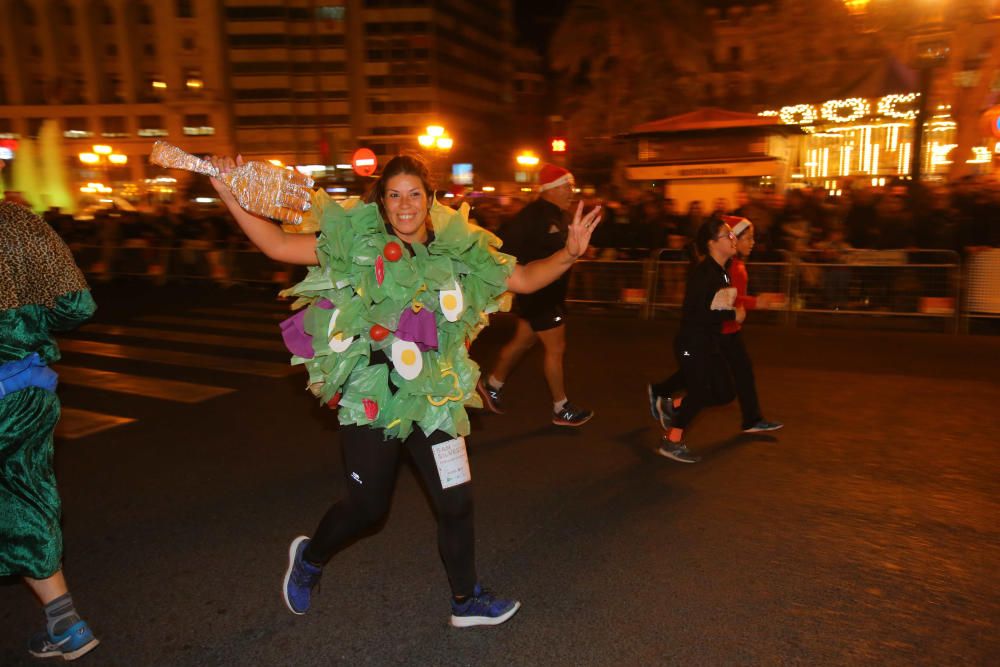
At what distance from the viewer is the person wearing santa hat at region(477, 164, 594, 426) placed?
585cm

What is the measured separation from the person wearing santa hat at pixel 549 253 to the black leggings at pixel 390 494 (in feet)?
8.28

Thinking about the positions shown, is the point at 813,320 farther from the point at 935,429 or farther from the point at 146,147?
the point at 146,147

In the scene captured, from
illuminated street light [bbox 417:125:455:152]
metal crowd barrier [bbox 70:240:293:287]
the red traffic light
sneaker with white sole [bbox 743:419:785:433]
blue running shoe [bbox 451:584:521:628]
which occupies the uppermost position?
illuminated street light [bbox 417:125:455:152]

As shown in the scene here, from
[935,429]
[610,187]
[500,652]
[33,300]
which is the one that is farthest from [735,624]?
[610,187]

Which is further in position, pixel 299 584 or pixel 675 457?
pixel 675 457

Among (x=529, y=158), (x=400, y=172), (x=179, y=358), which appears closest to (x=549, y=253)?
(x=400, y=172)

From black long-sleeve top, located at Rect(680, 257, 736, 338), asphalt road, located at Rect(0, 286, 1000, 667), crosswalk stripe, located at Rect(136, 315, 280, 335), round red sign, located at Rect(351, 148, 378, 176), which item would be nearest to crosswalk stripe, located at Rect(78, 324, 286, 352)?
crosswalk stripe, located at Rect(136, 315, 280, 335)

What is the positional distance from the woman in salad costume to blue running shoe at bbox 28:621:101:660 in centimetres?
106

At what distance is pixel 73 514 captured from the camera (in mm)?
4570

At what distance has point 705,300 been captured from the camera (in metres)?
5.25

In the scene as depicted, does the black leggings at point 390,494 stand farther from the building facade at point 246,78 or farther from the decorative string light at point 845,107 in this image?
the building facade at point 246,78

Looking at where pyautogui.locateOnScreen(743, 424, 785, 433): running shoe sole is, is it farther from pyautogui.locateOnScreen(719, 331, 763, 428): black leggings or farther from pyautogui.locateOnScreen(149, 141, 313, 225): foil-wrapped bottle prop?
pyautogui.locateOnScreen(149, 141, 313, 225): foil-wrapped bottle prop

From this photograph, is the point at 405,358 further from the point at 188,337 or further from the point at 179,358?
the point at 188,337

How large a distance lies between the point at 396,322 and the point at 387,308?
69 millimetres
